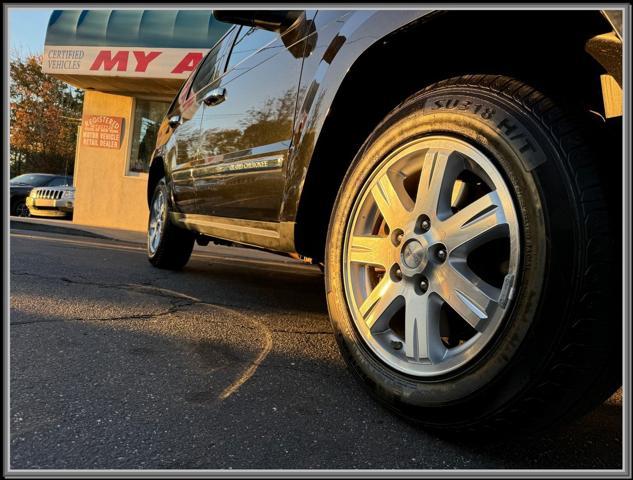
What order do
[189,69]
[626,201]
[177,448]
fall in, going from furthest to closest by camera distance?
[189,69] < [177,448] < [626,201]

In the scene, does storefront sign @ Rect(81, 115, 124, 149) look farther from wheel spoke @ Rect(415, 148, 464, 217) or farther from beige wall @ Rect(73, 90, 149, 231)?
wheel spoke @ Rect(415, 148, 464, 217)

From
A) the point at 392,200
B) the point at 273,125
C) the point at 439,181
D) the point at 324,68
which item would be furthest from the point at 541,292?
the point at 273,125

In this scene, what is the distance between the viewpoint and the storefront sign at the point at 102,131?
1057 cm

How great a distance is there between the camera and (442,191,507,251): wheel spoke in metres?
1.31

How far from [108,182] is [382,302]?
10.4 m

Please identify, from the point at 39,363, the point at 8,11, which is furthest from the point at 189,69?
the point at 39,363

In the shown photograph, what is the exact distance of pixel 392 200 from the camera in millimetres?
1602

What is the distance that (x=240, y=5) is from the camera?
2137mm

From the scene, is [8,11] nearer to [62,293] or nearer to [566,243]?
[62,293]

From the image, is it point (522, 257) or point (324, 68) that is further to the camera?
point (324, 68)

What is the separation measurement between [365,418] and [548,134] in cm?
99

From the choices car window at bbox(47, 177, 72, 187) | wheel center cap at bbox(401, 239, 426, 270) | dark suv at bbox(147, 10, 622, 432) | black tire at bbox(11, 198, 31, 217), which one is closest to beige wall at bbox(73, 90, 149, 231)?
car window at bbox(47, 177, 72, 187)

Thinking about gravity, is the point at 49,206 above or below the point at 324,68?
below

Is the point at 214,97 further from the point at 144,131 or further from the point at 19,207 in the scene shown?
the point at 19,207
